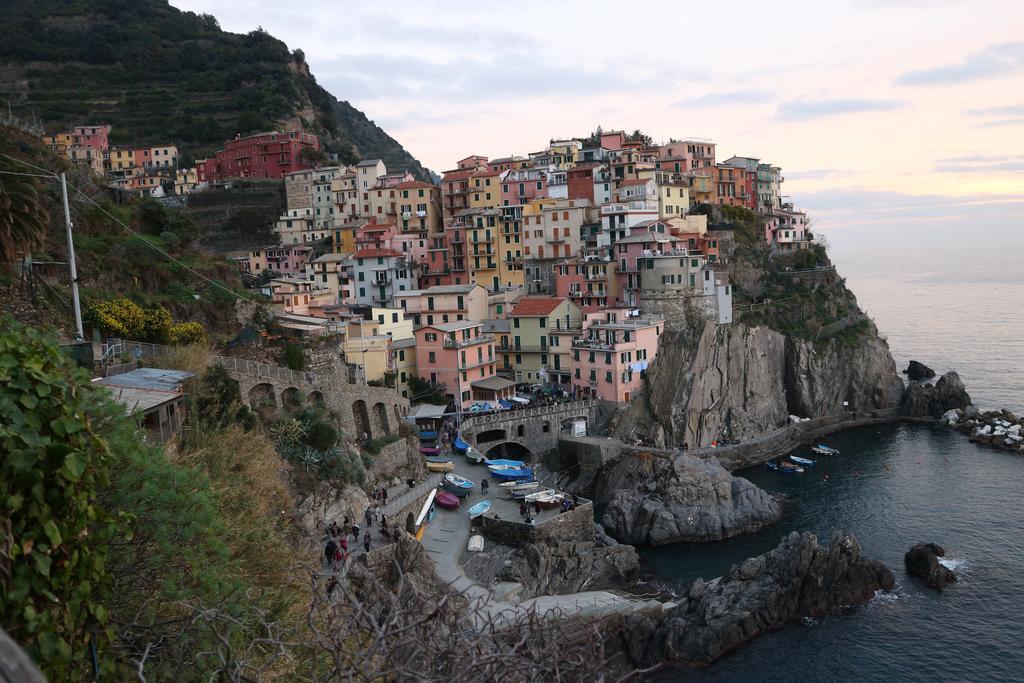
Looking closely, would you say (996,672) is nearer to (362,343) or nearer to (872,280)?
(362,343)

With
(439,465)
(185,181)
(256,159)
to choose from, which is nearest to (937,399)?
(439,465)

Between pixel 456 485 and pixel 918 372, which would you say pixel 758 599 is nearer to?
pixel 456 485

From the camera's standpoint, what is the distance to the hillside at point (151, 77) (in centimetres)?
8875

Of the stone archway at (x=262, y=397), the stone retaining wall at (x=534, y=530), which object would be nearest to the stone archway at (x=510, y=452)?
the stone retaining wall at (x=534, y=530)

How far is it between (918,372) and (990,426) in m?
19.8

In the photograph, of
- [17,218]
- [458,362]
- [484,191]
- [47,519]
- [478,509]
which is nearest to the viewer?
[47,519]

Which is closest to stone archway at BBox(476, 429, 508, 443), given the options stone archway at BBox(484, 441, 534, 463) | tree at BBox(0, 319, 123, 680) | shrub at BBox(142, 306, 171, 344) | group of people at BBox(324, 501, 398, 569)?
stone archway at BBox(484, 441, 534, 463)

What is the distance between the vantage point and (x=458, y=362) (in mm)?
48656

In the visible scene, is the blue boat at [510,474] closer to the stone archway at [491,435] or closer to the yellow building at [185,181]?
the stone archway at [491,435]

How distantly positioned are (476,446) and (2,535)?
128 feet

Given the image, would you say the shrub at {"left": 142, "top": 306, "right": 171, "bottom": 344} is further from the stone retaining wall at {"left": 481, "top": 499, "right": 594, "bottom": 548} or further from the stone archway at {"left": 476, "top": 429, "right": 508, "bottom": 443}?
the stone archway at {"left": 476, "top": 429, "right": 508, "bottom": 443}

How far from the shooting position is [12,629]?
6.62 metres

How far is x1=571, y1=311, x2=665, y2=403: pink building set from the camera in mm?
50188

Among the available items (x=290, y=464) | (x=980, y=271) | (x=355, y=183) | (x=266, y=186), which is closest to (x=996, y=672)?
(x=290, y=464)
